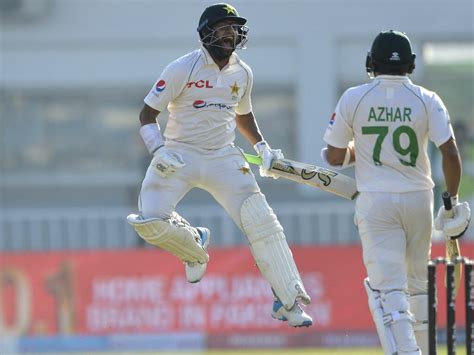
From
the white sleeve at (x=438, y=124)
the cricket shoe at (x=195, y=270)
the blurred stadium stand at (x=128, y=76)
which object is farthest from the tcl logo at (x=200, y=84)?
the blurred stadium stand at (x=128, y=76)

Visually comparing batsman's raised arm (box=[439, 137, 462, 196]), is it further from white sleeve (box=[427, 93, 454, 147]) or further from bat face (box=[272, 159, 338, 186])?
bat face (box=[272, 159, 338, 186])

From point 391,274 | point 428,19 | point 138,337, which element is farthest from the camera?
point 428,19

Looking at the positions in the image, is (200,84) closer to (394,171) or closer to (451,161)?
(394,171)

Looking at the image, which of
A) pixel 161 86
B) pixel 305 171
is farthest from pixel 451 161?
pixel 161 86

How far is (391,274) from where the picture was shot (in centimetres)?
770

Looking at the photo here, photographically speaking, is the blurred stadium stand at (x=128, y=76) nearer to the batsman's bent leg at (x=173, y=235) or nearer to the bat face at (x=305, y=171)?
the bat face at (x=305, y=171)

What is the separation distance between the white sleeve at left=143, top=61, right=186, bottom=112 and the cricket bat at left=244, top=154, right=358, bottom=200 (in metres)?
0.70

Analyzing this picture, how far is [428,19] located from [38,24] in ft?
14.6

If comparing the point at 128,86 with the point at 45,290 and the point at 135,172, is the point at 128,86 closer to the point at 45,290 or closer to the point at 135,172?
the point at 135,172

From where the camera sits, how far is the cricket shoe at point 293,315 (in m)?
8.05

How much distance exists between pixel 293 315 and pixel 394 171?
38.6 inches

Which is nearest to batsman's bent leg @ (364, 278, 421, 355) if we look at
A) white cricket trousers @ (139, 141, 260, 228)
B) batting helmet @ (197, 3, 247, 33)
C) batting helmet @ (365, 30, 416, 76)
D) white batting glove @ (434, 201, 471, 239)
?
white batting glove @ (434, 201, 471, 239)

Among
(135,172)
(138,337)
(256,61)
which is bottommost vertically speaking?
(138,337)

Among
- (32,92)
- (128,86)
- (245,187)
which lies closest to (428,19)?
(128,86)
